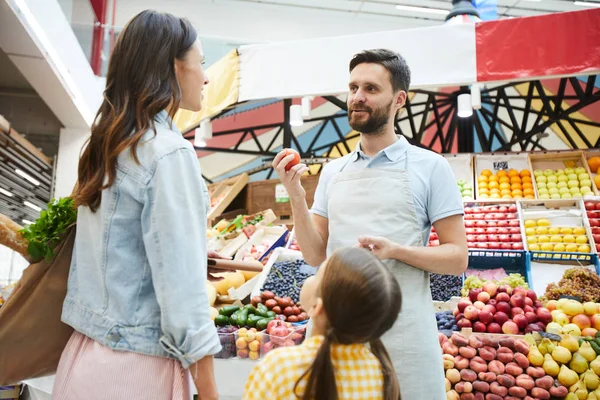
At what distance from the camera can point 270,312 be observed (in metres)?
3.30

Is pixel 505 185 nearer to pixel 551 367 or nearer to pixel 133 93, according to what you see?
pixel 551 367

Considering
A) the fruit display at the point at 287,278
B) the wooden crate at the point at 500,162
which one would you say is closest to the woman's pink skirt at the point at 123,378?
the fruit display at the point at 287,278

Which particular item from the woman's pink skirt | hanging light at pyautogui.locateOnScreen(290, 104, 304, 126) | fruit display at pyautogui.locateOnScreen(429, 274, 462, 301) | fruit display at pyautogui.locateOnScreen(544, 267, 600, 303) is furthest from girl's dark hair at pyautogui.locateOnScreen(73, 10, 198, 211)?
hanging light at pyautogui.locateOnScreen(290, 104, 304, 126)

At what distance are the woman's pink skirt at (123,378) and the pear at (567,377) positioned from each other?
7.64 ft

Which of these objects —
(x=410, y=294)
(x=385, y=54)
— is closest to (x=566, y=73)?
(x=385, y=54)

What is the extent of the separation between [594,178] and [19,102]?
8.67 metres

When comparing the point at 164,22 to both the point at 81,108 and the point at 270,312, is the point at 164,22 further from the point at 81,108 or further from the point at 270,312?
the point at 81,108

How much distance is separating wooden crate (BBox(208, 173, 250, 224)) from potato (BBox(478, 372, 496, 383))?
441 centimetres

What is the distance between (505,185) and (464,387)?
346 centimetres

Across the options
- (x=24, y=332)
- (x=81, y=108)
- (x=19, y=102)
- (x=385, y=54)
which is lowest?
(x=24, y=332)

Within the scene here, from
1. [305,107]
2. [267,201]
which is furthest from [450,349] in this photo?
[267,201]

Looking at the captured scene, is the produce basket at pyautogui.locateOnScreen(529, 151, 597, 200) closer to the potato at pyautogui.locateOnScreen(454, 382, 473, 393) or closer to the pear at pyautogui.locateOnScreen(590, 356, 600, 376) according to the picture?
the pear at pyautogui.locateOnScreen(590, 356, 600, 376)

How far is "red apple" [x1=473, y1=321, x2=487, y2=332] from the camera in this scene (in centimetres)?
305

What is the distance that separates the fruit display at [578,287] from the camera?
3.53 m
